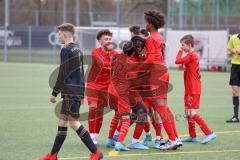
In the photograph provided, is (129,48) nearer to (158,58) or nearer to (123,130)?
(158,58)

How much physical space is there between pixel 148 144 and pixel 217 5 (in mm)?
34167

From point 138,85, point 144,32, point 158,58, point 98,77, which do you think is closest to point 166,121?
point 138,85

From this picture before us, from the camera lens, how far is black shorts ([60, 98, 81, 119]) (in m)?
9.02

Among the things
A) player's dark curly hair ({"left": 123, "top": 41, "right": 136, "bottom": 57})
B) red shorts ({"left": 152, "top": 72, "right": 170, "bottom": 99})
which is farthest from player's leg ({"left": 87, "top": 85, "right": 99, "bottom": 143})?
red shorts ({"left": 152, "top": 72, "right": 170, "bottom": 99})

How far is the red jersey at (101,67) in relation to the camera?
10812 millimetres

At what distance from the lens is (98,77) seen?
35.8ft

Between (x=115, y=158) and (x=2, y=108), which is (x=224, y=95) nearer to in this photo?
(x=2, y=108)

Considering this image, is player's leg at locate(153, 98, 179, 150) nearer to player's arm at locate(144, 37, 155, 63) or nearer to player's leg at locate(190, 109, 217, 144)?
player's arm at locate(144, 37, 155, 63)

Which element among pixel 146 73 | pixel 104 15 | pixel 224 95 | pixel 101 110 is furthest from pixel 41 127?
pixel 104 15

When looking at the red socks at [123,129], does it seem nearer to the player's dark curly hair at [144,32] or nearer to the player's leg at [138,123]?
the player's leg at [138,123]

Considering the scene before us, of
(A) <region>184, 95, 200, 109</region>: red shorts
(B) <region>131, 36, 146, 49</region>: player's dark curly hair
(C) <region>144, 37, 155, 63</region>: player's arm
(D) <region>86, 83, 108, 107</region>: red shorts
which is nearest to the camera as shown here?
(C) <region>144, 37, 155, 63</region>: player's arm

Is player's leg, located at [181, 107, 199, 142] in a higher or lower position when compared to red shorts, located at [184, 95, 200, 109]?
lower

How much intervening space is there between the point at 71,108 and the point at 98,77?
1.93 metres

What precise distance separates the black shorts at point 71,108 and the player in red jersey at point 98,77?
1762mm
